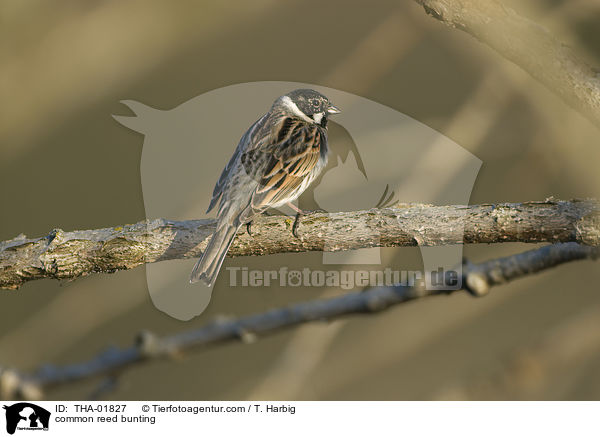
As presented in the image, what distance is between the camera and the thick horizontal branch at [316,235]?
2414 mm

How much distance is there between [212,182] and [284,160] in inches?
23.9

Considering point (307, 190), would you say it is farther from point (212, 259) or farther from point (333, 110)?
point (212, 259)

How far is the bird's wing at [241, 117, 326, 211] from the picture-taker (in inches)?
120

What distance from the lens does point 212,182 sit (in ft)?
11.8

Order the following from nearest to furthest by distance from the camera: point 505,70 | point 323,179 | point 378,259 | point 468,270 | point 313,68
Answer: point 468,270
point 378,259
point 323,179
point 505,70
point 313,68

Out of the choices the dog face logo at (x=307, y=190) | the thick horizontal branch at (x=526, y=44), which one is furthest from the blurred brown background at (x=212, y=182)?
the thick horizontal branch at (x=526, y=44)

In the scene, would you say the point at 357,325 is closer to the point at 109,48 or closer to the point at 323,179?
the point at 323,179

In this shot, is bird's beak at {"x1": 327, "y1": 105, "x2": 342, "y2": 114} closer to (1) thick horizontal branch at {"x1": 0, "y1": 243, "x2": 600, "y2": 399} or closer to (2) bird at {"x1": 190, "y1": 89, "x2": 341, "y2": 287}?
(2) bird at {"x1": 190, "y1": 89, "x2": 341, "y2": 287}

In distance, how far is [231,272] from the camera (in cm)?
330
